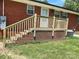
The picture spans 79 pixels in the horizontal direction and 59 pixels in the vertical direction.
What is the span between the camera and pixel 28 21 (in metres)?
19.2

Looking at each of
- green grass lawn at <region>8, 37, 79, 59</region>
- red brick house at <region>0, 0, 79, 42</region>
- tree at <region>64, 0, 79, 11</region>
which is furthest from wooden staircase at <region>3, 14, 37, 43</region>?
tree at <region>64, 0, 79, 11</region>

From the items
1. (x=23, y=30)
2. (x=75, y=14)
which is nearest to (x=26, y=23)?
(x=23, y=30)

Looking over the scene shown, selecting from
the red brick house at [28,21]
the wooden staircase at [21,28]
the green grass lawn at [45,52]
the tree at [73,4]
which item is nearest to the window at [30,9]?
the red brick house at [28,21]

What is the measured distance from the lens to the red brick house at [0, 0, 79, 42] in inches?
723

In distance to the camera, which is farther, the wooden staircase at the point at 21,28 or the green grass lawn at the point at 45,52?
the wooden staircase at the point at 21,28

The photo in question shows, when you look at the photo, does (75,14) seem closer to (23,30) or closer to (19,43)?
(23,30)

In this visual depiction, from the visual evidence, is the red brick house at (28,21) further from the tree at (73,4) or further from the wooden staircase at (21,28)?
the tree at (73,4)

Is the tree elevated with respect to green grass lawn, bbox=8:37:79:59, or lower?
elevated

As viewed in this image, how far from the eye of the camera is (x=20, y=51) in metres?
13.8

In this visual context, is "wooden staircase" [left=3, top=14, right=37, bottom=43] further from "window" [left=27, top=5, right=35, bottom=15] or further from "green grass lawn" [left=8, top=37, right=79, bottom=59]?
"window" [left=27, top=5, right=35, bottom=15]

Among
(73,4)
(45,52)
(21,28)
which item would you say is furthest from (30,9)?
(73,4)

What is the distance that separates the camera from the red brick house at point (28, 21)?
1838 cm

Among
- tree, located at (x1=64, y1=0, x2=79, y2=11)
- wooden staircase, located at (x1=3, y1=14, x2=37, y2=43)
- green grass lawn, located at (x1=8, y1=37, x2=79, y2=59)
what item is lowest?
green grass lawn, located at (x1=8, y1=37, x2=79, y2=59)

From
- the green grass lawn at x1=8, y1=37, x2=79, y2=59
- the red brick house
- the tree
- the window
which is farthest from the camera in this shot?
the tree
